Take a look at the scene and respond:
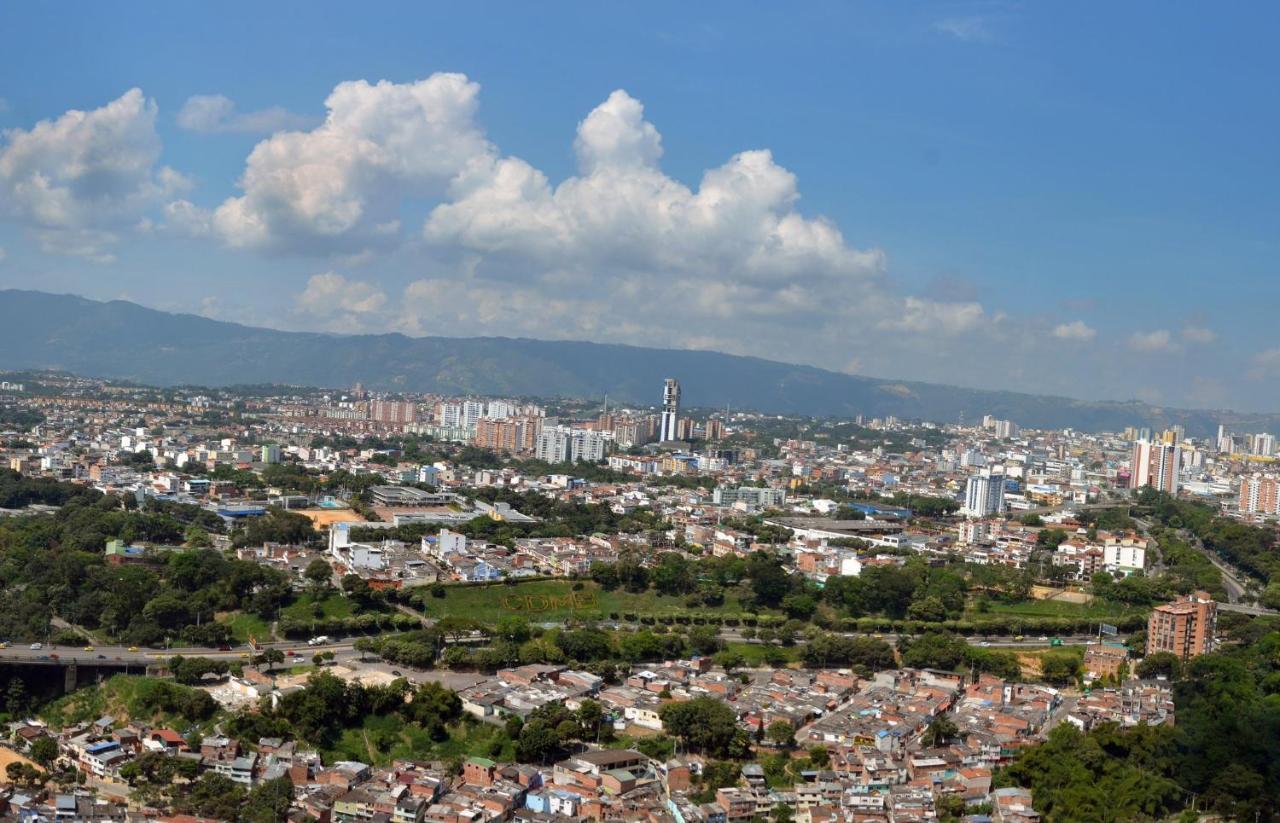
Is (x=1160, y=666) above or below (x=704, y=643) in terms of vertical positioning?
above

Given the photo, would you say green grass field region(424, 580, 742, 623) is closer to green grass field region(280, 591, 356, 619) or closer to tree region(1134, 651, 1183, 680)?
green grass field region(280, 591, 356, 619)

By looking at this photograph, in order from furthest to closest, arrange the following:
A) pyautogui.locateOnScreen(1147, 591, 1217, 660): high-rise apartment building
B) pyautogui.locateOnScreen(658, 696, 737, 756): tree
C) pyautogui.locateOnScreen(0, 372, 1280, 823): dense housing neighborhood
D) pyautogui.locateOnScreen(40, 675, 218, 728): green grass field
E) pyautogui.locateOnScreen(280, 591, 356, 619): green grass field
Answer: pyautogui.locateOnScreen(280, 591, 356, 619): green grass field → pyautogui.locateOnScreen(1147, 591, 1217, 660): high-rise apartment building → pyautogui.locateOnScreen(40, 675, 218, 728): green grass field → pyautogui.locateOnScreen(658, 696, 737, 756): tree → pyautogui.locateOnScreen(0, 372, 1280, 823): dense housing neighborhood

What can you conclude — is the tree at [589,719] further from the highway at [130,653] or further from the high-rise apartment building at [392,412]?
the high-rise apartment building at [392,412]

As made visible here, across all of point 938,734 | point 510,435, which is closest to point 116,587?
point 938,734

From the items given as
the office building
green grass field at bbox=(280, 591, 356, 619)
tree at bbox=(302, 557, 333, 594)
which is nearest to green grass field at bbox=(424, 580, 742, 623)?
green grass field at bbox=(280, 591, 356, 619)

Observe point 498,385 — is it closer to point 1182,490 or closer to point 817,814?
point 1182,490

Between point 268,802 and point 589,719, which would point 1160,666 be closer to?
point 589,719

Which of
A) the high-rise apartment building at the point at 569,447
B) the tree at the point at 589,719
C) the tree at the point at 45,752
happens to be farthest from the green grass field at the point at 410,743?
the high-rise apartment building at the point at 569,447
